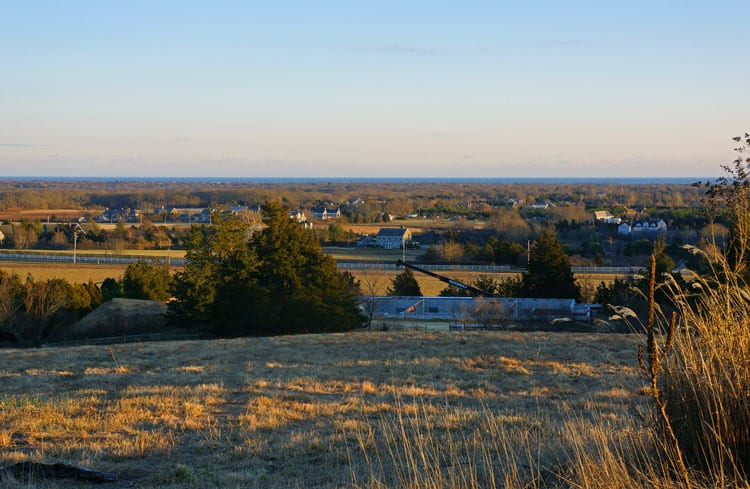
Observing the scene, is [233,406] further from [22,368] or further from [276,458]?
[22,368]

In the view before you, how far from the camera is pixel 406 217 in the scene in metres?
112

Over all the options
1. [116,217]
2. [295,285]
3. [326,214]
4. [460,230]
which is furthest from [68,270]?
[326,214]

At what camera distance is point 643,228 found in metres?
A: 67.9

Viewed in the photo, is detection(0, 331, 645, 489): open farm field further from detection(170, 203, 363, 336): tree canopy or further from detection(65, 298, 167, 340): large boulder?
detection(65, 298, 167, 340): large boulder

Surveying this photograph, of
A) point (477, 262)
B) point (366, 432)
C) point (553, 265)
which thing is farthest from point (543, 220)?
point (366, 432)

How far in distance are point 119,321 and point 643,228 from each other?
54.0 metres

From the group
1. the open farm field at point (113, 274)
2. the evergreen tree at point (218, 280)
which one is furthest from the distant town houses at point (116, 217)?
the evergreen tree at point (218, 280)

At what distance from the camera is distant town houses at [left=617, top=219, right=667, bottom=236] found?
64.5 meters

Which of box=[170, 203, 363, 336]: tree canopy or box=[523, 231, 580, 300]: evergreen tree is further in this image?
box=[523, 231, 580, 300]: evergreen tree

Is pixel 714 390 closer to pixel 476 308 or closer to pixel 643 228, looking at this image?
pixel 476 308

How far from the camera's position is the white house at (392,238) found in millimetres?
71375

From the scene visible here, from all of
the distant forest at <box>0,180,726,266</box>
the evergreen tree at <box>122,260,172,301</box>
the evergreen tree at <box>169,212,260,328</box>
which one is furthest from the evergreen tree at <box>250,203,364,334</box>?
the evergreen tree at <box>122,260,172,301</box>

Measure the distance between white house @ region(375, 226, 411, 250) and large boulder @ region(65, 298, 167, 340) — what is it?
146 feet

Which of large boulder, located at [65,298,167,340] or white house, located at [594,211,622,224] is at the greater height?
white house, located at [594,211,622,224]
